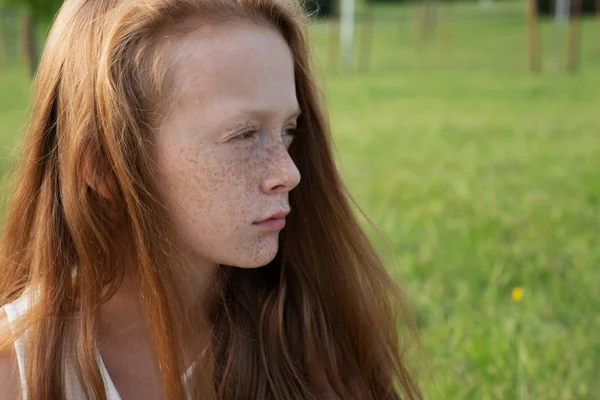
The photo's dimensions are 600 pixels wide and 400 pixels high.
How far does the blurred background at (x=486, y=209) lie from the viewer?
273cm

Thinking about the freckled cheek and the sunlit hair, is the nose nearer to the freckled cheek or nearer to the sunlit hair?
the freckled cheek

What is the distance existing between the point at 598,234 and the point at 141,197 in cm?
308

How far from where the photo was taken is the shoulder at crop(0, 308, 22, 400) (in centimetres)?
165

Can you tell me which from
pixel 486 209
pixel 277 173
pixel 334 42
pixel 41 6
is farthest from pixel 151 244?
pixel 334 42

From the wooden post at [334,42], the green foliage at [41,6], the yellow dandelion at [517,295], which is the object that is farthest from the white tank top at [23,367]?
the wooden post at [334,42]

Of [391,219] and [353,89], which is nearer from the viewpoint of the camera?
[391,219]

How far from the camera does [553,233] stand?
4.23 meters

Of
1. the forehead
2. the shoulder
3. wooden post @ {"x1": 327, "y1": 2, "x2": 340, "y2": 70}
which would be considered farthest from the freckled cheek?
wooden post @ {"x1": 327, "y1": 2, "x2": 340, "y2": 70}

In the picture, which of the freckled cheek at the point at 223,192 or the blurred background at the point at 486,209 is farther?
the blurred background at the point at 486,209

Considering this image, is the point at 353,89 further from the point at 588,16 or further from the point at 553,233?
the point at 588,16

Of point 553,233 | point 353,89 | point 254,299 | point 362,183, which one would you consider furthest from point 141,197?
point 353,89

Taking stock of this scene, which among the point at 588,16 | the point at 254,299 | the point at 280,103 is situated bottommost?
the point at 588,16

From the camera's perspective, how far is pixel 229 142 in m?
1.67

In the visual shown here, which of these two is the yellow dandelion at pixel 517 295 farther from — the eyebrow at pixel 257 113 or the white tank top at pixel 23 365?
the white tank top at pixel 23 365
